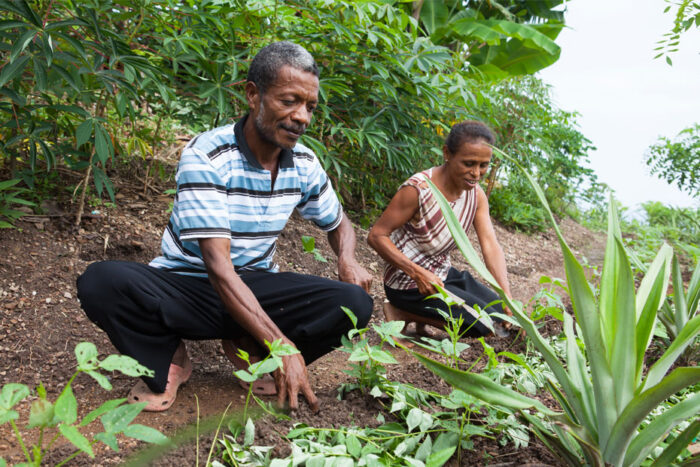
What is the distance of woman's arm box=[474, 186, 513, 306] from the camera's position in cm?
286

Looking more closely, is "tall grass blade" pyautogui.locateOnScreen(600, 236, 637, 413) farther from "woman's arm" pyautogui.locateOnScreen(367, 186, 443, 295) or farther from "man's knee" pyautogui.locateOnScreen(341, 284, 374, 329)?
"woman's arm" pyautogui.locateOnScreen(367, 186, 443, 295)

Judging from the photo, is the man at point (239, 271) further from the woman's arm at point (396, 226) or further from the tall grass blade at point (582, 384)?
the tall grass blade at point (582, 384)

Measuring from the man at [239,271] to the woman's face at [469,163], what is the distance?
77 centimetres

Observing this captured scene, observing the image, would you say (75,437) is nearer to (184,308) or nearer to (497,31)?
(184,308)

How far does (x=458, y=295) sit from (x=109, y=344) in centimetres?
166

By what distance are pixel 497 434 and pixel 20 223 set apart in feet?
8.54

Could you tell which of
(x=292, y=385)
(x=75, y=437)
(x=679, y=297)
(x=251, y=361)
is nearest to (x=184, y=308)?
(x=251, y=361)

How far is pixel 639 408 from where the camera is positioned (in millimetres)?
1160

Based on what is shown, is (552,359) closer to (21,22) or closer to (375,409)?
(375,409)

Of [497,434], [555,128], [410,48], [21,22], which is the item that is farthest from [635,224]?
[21,22]

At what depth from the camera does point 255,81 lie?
6.60 feet

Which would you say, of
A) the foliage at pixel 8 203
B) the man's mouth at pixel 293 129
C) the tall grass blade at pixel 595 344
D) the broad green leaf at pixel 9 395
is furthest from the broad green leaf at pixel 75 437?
the foliage at pixel 8 203

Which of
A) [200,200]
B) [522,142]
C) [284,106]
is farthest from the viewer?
[522,142]

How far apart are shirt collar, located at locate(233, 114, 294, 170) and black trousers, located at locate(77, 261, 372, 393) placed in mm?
426
